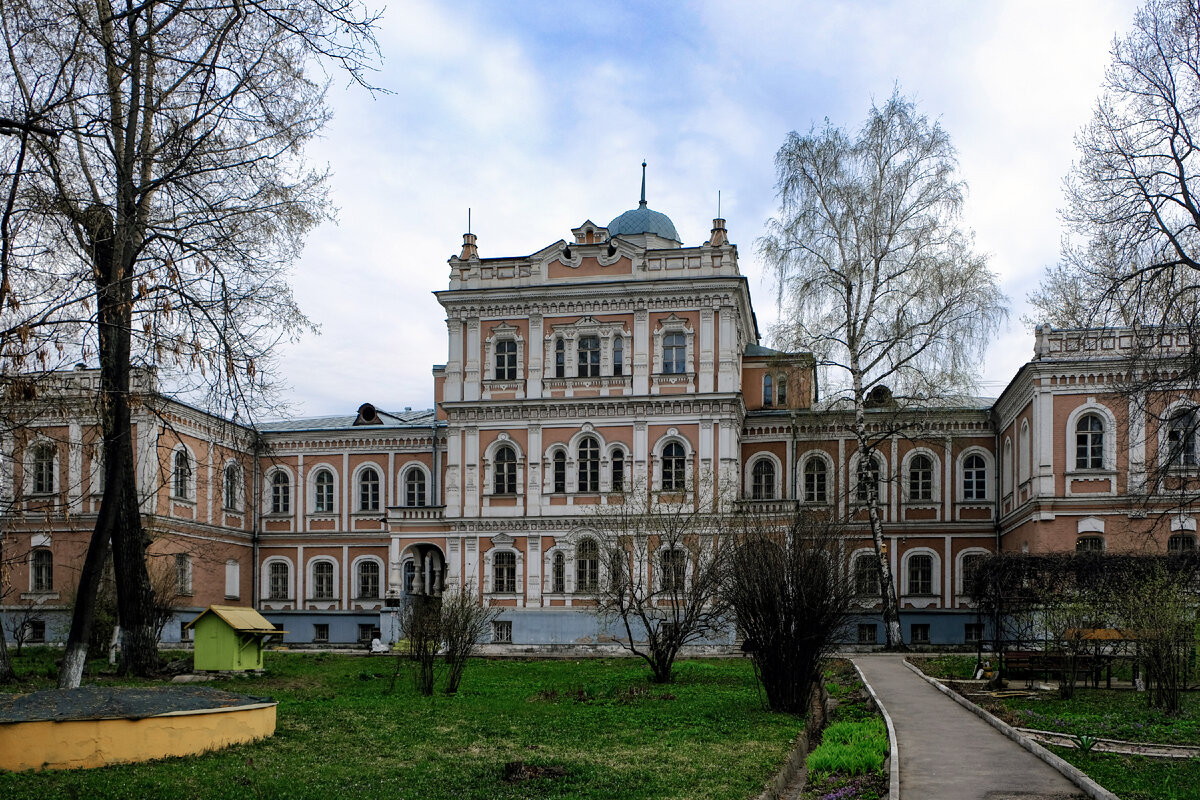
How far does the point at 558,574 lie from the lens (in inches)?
1405

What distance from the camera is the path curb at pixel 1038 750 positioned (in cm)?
968

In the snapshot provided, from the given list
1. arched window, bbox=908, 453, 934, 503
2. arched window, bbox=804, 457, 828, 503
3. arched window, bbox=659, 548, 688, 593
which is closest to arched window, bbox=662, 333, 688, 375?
arched window, bbox=804, 457, 828, 503

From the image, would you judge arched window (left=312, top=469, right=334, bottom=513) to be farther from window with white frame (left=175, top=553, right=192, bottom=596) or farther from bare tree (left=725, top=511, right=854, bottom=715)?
bare tree (left=725, top=511, right=854, bottom=715)

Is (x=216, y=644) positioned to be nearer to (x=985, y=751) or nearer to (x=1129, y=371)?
(x=985, y=751)

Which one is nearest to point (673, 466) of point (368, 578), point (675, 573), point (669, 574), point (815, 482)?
point (815, 482)

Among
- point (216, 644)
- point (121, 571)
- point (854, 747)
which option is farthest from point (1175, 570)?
point (121, 571)

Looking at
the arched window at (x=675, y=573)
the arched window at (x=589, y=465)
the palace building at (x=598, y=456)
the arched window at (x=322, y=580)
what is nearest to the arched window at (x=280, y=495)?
the arched window at (x=322, y=580)

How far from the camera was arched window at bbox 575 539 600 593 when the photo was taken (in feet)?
115

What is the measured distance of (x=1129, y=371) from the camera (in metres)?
15.6

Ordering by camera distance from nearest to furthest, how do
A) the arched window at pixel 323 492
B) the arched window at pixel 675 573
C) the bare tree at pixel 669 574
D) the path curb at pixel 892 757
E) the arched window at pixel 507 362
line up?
the path curb at pixel 892 757 → the bare tree at pixel 669 574 → the arched window at pixel 675 573 → the arched window at pixel 507 362 → the arched window at pixel 323 492

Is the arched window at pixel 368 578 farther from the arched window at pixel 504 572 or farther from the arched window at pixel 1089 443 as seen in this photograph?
the arched window at pixel 1089 443

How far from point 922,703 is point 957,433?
2302 cm

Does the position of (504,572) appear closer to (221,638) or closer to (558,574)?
(558,574)

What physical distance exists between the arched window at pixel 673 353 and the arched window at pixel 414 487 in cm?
1182
